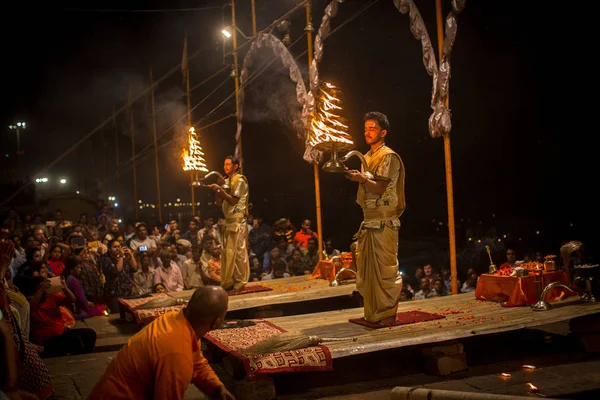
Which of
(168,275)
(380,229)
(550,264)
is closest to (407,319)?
(380,229)

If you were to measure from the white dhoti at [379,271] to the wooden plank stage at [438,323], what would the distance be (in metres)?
0.26

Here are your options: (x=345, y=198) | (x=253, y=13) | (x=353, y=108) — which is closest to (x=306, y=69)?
(x=253, y=13)

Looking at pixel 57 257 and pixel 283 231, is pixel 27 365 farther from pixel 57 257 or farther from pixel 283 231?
pixel 283 231

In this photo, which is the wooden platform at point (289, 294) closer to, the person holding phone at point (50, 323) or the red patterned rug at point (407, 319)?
the person holding phone at point (50, 323)

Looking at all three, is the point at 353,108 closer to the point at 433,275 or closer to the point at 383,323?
the point at 433,275

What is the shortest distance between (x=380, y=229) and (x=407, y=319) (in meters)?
1.23

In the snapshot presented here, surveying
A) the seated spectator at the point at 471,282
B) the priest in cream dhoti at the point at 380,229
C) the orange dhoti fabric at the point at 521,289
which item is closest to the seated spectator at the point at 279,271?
the seated spectator at the point at 471,282

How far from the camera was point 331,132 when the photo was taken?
6016 millimetres

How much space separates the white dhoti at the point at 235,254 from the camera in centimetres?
941

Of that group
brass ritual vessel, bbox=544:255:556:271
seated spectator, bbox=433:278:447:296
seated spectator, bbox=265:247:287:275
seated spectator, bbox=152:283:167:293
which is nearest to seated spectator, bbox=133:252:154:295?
seated spectator, bbox=152:283:167:293

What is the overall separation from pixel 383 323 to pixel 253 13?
374 inches

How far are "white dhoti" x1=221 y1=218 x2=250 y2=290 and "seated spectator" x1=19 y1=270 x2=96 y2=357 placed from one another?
2563mm

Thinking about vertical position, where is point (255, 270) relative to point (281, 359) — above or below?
above

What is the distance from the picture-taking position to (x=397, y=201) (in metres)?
6.39
